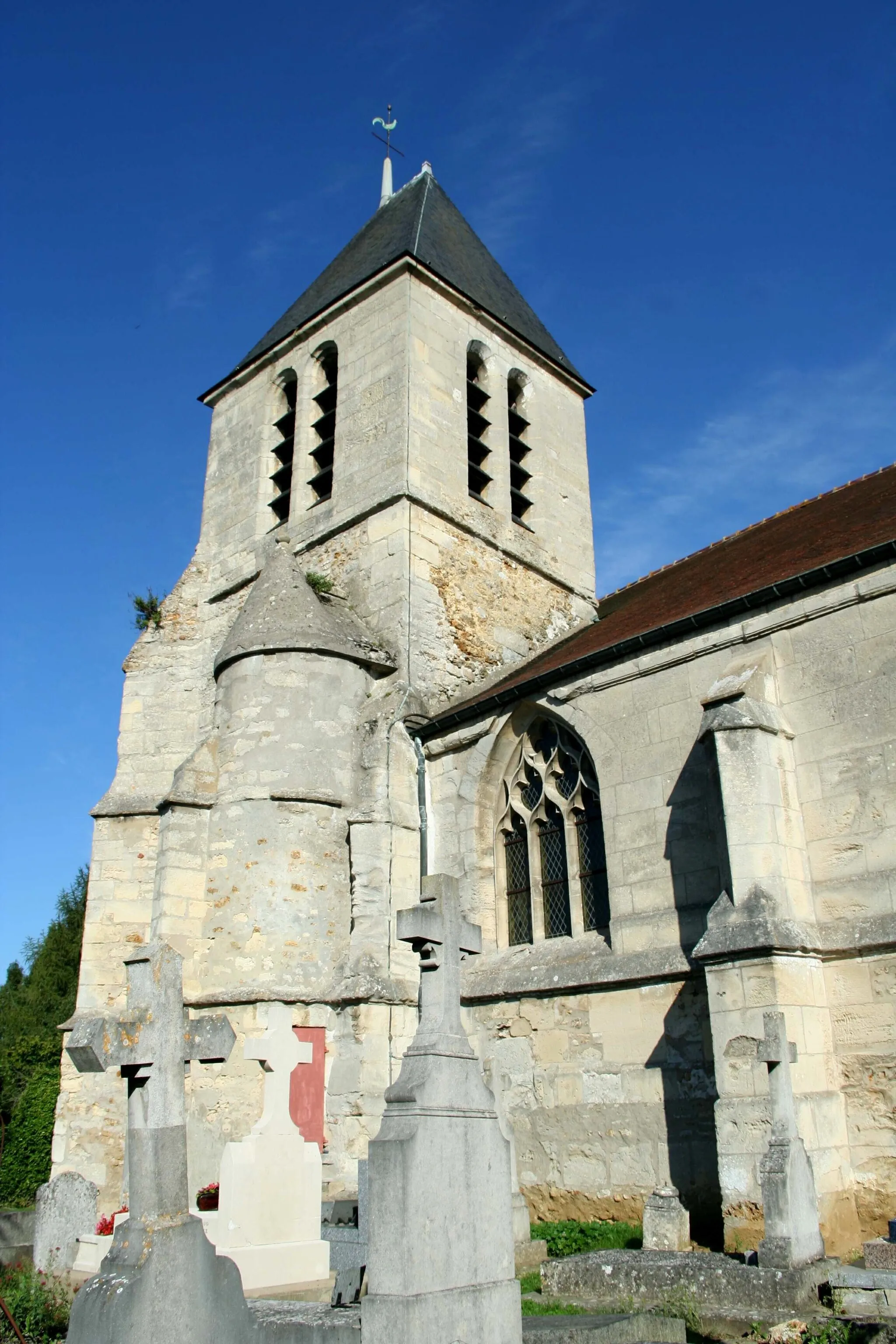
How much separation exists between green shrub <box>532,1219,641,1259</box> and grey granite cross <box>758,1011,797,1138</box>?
193 centimetres

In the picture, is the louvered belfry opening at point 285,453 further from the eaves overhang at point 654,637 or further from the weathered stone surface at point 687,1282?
the weathered stone surface at point 687,1282

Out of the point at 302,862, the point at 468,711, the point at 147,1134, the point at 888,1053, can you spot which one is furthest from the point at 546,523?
the point at 147,1134

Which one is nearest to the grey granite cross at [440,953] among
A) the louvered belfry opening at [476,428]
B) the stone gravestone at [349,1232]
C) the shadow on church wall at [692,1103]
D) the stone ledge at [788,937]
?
the stone gravestone at [349,1232]

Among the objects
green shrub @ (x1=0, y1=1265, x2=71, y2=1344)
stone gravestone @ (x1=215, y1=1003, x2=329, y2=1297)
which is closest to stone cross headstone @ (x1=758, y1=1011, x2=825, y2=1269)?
stone gravestone @ (x1=215, y1=1003, x2=329, y2=1297)

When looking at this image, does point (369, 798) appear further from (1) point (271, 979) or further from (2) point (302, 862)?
(1) point (271, 979)

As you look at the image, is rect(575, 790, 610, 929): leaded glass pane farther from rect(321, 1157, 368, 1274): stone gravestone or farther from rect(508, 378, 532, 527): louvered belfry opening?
rect(508, 378, 532, 527): louvered belfry opening

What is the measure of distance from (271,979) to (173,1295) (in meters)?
6.68

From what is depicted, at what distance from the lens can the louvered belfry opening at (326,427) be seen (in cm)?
1630

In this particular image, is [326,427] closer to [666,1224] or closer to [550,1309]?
[666,1224]

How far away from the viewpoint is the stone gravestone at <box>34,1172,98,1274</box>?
8.38 m

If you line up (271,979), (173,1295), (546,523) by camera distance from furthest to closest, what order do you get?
(546,523) < (271,979) < (173,1295)

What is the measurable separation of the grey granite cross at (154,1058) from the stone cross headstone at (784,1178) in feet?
11.8

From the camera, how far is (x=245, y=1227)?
7.17 meters

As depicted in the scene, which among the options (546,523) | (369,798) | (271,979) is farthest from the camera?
(546,523)
